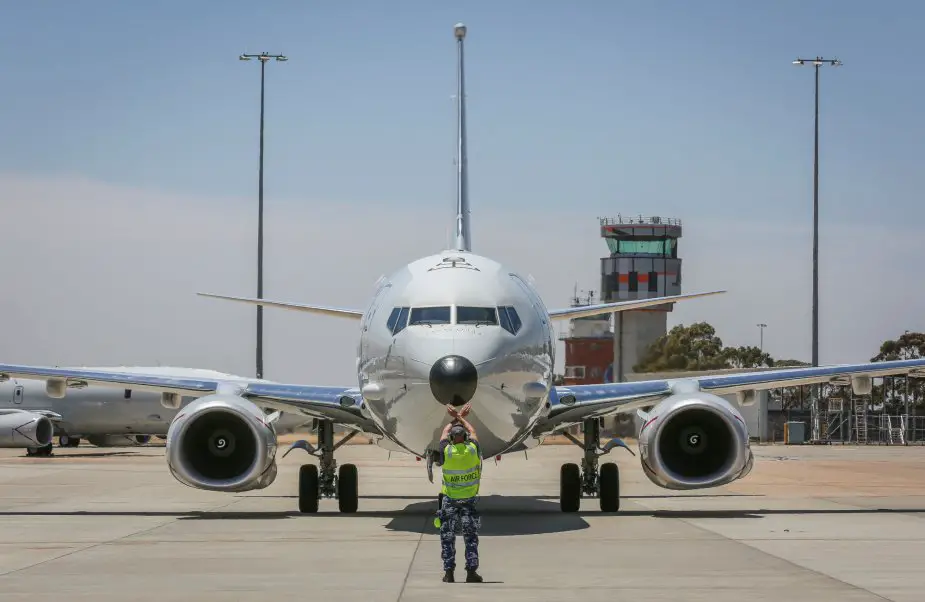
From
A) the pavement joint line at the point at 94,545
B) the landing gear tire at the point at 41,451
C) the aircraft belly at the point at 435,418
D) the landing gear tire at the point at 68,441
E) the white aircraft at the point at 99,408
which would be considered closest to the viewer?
the pavement joint line at the point at 94,545

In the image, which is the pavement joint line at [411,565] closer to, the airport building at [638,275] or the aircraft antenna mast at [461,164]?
the aircraft antenna mast at [461,164]

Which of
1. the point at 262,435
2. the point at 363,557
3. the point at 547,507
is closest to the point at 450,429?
the point at 363,557

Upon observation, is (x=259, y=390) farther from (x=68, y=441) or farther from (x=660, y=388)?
(x=68, y=441)

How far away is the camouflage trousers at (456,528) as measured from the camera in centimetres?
1334

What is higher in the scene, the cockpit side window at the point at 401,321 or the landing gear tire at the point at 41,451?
the cockpit side window at the point at 401,321

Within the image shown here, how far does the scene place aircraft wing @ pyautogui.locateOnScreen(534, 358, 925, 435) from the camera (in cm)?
2153

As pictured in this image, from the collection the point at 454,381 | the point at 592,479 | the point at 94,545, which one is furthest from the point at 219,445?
the point at 454,381

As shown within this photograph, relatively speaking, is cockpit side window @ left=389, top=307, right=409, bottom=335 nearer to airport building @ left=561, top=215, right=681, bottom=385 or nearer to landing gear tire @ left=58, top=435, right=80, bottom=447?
landing gear tire @ left=58, top=435, right=80, bottom=447

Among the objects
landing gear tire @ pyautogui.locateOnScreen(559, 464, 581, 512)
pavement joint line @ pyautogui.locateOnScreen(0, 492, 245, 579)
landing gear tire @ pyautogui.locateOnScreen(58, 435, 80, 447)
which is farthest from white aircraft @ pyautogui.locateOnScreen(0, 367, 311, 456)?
pavement joint line @ pyautogui.locateOnScreen(0, 492, 245, 579)

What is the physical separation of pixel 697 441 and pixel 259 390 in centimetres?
695

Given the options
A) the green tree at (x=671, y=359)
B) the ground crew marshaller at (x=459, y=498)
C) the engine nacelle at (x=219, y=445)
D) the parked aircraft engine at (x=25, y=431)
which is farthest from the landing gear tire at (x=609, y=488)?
the green tree at (x=671, y=359)

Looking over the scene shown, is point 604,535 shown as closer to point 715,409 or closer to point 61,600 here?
point 715,409

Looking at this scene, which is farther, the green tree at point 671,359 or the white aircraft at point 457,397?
the green tree at point 671,359

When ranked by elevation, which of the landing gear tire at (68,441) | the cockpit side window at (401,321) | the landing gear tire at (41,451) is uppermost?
the cockpit side window at (401,321)
